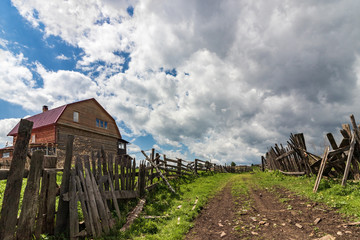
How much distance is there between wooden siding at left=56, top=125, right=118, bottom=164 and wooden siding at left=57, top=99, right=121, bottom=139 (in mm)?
612

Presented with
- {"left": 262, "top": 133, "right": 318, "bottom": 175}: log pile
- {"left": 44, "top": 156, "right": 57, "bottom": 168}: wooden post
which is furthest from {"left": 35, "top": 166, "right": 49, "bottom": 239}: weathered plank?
{"left": 262, "top": 133, "right": 318, "bottom": 175}: log pile

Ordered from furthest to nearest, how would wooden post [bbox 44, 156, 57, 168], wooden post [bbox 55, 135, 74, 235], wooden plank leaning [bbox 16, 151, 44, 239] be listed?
wooden post [bbox 44, 156, 57, 168] < wooden post [bbox 55, 135, 74, 235] < wooden plank leaning [bbox 16, 151, 44, 239]

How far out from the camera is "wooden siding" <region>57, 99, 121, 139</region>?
27.4m

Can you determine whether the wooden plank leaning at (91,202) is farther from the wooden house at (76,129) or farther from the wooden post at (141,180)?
the wooden house at (76,129)

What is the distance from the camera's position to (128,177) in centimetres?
817

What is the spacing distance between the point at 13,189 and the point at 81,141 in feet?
89.4

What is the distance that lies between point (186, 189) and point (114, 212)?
5666 mm

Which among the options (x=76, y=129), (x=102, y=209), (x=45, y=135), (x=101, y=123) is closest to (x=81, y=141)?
(x=76, y=129)

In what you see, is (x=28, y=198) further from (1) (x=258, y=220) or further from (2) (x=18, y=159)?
(1) (x=258, y=220)

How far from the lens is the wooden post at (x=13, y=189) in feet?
12.2

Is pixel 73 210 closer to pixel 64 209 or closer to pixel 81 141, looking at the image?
pixel 64 209

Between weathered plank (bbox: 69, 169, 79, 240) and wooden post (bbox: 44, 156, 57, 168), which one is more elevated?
wooden post (bbox: 44, 156, 57, 168)

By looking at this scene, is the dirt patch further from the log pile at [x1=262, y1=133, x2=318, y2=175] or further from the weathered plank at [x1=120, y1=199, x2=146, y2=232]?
the log pile at [x1=262, y1=133, x2=318, y2=175]

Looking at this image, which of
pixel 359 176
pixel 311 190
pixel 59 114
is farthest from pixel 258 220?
pixel 59 114
